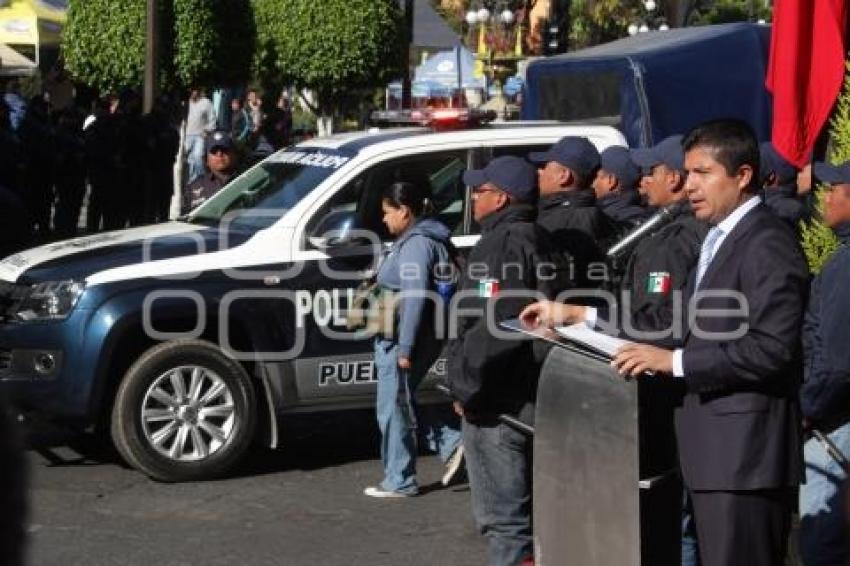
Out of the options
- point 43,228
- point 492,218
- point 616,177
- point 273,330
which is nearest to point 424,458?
point 273,330

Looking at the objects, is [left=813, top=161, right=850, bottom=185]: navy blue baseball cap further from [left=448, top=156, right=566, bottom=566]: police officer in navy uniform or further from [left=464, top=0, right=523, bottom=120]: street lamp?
[left=464, top=0, right=523, bottom=120]: street lamp

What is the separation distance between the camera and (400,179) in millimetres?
8875

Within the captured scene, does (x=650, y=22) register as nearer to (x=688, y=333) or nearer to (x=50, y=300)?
(x=50, y=300)

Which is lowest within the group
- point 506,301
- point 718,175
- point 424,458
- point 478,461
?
point 424,458

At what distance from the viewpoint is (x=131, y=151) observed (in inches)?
792

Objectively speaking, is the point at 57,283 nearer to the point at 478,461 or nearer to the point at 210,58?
the point at 478,461

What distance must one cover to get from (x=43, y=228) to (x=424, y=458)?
437 inches

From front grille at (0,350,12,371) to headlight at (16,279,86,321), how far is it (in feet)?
0.68

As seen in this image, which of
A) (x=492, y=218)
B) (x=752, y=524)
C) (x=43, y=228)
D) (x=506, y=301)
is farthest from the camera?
(x=43, y=228)

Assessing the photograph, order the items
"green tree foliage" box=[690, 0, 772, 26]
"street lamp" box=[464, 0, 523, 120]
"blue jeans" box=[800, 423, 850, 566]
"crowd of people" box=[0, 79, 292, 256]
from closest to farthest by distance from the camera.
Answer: "blue jeans" box=[800, 423, 850, 566], "crowd of people" box=[0, 79, 292, 256], "street lamp" box=[464, 0, 523, 120], "green tree foliage" box=[690, 0, 772, 26]

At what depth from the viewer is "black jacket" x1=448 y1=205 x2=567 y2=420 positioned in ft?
19.4

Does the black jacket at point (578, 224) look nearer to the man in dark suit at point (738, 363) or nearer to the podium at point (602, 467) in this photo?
the podium at point (602, 467)

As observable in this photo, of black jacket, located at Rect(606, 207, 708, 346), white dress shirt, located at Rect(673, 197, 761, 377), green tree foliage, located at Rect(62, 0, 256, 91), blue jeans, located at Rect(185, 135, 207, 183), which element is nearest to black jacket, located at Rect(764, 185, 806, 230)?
black jacket, located at Rect(606, 207, 708, 346)

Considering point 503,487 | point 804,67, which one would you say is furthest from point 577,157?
point 503,487
